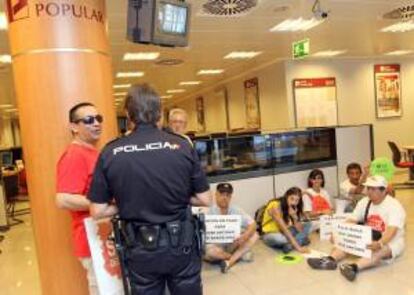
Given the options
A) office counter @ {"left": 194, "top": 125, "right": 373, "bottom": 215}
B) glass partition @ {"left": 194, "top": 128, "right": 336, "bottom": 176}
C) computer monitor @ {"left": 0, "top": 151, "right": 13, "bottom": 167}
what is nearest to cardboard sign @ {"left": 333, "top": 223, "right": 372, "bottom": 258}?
office counter @ {"left": 194, "top": 125, "right": 373, "bottom": 215}

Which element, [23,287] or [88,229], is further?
[23,287]

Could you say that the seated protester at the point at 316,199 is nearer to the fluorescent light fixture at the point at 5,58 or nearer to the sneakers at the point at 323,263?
the sneakers at the point at 323,263

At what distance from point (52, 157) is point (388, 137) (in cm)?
→ 877

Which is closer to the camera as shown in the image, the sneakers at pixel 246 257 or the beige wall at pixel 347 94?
the sneakers at pixel 246 257

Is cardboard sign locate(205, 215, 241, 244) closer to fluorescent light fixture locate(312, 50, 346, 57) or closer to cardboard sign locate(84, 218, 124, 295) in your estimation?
cardboard sign locate(84, 218, 124, 295)

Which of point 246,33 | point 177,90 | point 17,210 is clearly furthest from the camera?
point 177,90

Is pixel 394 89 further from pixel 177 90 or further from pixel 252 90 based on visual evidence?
pixel 177 90

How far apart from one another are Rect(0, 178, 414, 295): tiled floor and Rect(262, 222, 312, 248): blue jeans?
0.29ft

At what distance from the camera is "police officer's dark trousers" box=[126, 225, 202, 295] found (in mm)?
1815

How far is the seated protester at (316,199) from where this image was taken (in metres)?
4.96

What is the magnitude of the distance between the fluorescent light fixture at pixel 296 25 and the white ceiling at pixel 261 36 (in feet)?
0.45

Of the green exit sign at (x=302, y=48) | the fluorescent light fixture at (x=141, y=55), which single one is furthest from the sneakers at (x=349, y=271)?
the fluorescent light fixture at (x=141, y=55)

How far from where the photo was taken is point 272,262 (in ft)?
13.6

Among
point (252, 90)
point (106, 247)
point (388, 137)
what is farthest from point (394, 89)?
point (106, 247)
